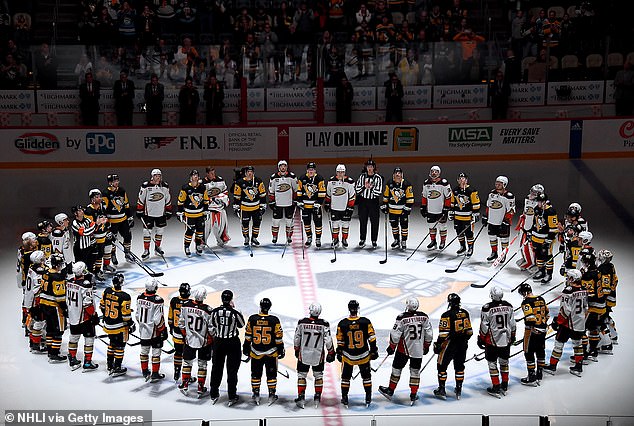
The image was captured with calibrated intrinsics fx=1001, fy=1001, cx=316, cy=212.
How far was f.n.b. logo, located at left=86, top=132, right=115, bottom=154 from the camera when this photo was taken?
2264cm

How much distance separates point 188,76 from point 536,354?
1364 cm

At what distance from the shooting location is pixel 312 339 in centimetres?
1085

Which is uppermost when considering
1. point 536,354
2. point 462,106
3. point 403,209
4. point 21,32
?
point 21,32

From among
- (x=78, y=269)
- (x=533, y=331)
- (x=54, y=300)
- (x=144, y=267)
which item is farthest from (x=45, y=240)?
(x=533, y=331)

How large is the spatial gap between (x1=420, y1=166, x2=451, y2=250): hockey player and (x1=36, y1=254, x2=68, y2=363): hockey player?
22.5 ft

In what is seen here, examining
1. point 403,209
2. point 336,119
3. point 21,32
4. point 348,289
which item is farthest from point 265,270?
point 21,32

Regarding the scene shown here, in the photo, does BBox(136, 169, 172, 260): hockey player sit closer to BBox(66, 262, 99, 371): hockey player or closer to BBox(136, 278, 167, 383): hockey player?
BBox(66, 262, 99, 371): hockey player

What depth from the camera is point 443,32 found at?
24641 mm

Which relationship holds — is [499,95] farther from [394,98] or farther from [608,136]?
[608,136]

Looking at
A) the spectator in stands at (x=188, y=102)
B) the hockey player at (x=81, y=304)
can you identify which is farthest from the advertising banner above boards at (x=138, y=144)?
the hockey player at (x=81, y=304)

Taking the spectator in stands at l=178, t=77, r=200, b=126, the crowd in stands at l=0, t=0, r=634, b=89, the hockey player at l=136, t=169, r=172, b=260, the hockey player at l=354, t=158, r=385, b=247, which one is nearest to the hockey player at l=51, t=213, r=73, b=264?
the hockey player at l=136, t=169, r=172, b=260

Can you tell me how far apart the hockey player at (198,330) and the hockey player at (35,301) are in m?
2.15

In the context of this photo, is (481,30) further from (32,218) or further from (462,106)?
(32,218)

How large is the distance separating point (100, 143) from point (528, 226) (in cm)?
1099
